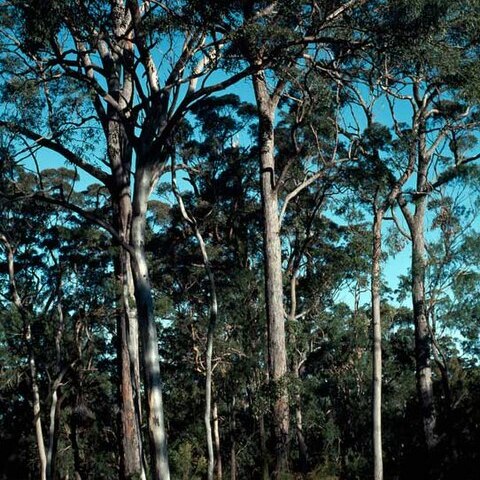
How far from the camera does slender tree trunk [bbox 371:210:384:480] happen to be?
1532cm

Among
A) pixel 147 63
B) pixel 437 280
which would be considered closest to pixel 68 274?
Result: pixel 437 280

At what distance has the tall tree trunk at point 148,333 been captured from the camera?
912cm

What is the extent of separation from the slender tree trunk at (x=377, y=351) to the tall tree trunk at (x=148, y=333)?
753 cm

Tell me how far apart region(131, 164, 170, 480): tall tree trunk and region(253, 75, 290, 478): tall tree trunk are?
12.5 ft

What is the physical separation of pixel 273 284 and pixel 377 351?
3.81 m

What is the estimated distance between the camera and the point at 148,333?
9.58 m

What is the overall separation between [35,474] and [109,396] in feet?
15.5

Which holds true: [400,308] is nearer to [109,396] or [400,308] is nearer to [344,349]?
[344,349]

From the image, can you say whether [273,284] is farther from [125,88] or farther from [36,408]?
[36,408]

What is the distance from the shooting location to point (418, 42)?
11.0 metres

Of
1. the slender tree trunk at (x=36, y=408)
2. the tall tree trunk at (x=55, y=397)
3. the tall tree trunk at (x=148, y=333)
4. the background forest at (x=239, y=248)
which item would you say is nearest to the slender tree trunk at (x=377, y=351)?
the background forest at (x=239, y=248)

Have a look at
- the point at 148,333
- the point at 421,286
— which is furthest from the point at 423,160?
the point at 148,333

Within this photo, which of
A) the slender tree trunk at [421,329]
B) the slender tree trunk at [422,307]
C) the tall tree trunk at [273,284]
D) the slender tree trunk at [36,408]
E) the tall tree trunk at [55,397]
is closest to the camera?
the tall tree trunk at [273,284]

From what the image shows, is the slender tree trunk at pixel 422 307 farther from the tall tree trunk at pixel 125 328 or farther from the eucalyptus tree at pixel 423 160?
the tall tree trunk at pixel 125 328
